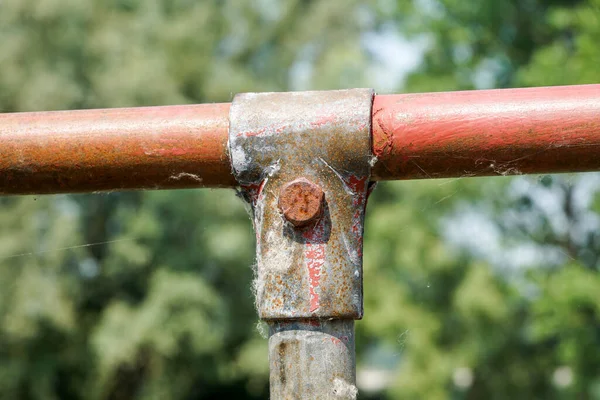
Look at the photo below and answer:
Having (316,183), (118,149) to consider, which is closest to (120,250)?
(118,149)

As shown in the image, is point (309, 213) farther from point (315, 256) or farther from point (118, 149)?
point (118, 149)

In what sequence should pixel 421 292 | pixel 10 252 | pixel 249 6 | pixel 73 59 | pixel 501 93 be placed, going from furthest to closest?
pixel 249 6, pixel 421 292, pixel 73 59, pixel 10 252, pixel 501 93

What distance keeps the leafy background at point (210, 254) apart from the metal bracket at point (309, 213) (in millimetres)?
9297

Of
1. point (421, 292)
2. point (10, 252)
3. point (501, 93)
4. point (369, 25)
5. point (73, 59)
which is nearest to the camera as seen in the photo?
point (501, 93)

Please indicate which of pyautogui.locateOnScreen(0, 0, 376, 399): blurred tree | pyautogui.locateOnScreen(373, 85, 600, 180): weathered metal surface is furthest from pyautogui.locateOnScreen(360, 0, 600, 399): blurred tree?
pyautogui.locateOnScreen(373, 85, 600, 180): weathered metal surface

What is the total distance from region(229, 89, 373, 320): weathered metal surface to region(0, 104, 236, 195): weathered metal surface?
0.05 meters

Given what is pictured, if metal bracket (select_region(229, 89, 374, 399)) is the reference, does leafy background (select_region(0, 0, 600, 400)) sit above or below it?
above

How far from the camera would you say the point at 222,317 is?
1210 centimetres

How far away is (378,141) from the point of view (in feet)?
3.48

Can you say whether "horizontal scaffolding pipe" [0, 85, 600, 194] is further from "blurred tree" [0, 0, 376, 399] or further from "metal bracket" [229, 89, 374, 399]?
"blurred tree" [0, 0, 376, 399]

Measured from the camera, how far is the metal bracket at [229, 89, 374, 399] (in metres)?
1.03

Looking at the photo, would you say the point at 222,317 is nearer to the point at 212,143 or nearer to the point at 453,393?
the point at 453,393

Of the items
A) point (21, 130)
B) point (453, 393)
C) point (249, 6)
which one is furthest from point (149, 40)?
point (21, 130)

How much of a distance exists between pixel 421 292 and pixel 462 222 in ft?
4.52
